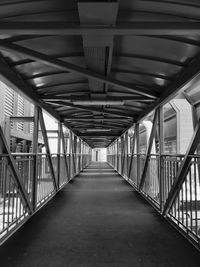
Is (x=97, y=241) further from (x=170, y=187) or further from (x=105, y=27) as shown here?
(x=105, y=27)

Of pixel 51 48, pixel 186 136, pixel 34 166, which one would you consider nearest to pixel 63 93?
pixel 34 166

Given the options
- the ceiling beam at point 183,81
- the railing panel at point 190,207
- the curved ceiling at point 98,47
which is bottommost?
the railing panel at point 190,207

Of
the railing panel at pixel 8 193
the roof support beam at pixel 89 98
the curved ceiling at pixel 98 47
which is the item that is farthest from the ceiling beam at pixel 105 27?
the roof support beam at pixel 89 98

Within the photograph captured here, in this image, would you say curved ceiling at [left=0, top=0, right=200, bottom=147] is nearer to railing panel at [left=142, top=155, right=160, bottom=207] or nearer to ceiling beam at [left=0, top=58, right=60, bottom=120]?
ceiling beam at [left=0, top=58, right=60, bottom=120]

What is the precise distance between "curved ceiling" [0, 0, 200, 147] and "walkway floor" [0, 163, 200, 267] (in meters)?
2.24

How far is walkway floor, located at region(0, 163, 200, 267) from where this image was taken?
269 centimetres

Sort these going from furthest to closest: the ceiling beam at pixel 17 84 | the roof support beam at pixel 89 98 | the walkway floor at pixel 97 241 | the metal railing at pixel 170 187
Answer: the roof support beam at pixel 89 98
the ceiling beam at pixel 17 84
the metal railing at pixel 170 187
the walkway floor at pixel 97 241

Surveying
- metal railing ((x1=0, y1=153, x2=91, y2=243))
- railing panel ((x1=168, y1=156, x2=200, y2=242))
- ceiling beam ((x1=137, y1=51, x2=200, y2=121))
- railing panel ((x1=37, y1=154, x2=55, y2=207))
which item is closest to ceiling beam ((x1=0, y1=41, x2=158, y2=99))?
ceiling beam ((x1=137, y1=51, x2=200, y2=121))

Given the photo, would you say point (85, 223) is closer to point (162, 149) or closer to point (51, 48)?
point (162, 149)

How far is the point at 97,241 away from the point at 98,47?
2.42m

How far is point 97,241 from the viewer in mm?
3270

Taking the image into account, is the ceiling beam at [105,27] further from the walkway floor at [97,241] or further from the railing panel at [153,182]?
the railing panel at [153,182]

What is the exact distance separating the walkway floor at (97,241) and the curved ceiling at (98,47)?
2239mm

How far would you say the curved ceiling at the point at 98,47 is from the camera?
229cm
